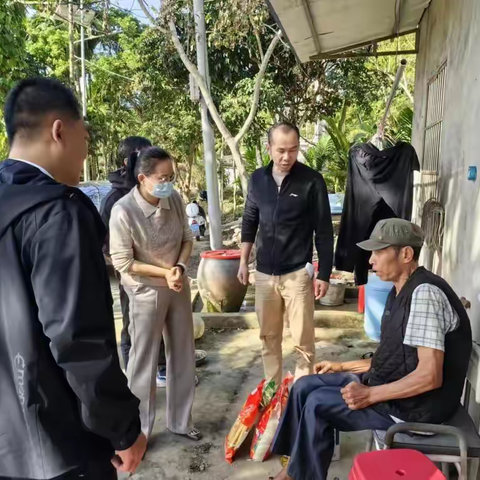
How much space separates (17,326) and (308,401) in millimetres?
1496

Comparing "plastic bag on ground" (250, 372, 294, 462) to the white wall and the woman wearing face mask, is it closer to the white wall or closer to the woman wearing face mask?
the woman wearing face mask

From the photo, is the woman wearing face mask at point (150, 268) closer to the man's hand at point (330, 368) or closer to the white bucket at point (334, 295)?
the man's hand at point (330, 368)

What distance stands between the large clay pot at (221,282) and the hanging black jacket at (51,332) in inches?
146

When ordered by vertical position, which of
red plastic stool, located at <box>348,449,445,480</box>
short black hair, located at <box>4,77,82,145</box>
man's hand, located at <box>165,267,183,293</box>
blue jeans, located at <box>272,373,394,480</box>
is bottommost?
blue jeans, located at <box>272,373,394,480</box>

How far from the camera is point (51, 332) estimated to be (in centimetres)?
119

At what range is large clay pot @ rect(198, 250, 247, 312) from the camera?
5.05m

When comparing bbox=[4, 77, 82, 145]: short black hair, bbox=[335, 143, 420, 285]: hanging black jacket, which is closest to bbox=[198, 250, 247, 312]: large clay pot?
bbox=[335, 143, 420, 285]: hanging black jacket

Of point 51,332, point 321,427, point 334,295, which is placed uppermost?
point 51,332

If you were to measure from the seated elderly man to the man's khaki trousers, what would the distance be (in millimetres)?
781

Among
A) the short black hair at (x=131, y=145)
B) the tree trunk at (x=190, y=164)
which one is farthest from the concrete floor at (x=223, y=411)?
the tree trunk at (x=190, y=164)

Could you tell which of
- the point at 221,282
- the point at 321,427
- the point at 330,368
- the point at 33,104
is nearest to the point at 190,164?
the point at 221,282

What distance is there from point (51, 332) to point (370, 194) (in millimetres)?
3301

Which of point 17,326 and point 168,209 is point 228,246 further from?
point 17,326

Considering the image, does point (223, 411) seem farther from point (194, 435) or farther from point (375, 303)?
point (375, 303)
